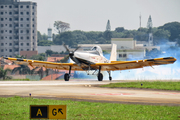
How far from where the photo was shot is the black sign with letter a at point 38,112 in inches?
402

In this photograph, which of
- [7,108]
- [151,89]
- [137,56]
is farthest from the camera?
[137,56]

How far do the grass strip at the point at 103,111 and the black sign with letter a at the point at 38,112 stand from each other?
222 centimetres

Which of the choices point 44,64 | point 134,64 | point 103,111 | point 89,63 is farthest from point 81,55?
point 103,111

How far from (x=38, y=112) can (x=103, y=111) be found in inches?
170

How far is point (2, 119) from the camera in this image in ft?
40.2

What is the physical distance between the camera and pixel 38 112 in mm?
10195

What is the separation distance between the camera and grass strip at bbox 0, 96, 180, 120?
12562 millimetres

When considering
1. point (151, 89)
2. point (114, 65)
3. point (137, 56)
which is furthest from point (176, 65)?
point (137, 56)

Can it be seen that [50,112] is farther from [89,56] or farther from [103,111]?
[89,56]

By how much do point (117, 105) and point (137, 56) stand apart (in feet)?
520

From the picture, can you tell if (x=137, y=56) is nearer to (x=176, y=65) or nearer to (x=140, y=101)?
(x=176, y=65)

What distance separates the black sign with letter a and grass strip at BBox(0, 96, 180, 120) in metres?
2.22

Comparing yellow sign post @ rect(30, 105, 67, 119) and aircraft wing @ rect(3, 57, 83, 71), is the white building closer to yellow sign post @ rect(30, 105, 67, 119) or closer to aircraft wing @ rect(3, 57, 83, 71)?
aircraft wing @ rect(3, 57, 83, 71)

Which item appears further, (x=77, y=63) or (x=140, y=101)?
(x=77, y=63)
